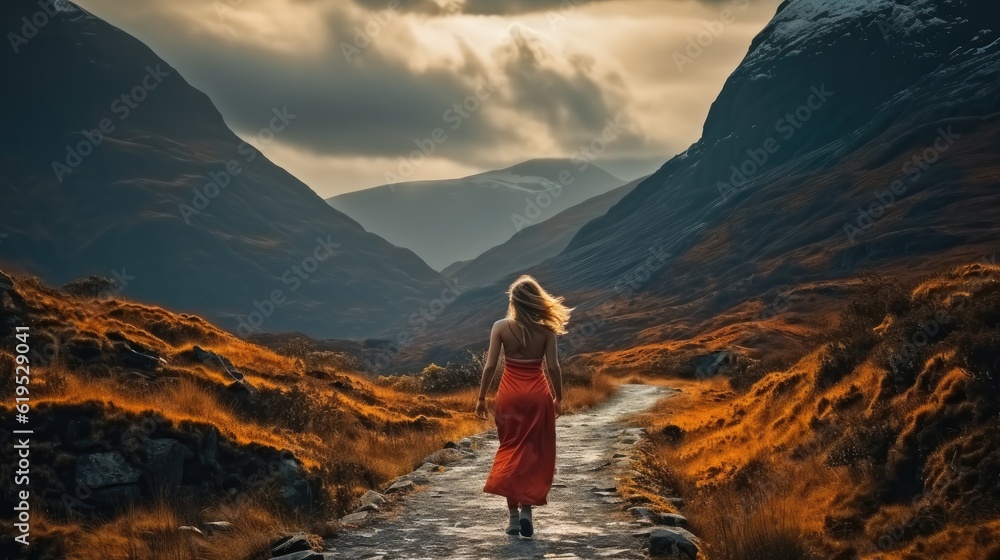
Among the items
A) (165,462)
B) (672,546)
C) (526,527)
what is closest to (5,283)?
(165,462)

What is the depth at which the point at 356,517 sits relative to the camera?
9.47 m

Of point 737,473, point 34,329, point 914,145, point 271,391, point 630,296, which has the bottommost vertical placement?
point 737,473

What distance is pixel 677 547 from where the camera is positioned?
742 centimetres

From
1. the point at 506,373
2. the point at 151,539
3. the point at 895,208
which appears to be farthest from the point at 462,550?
the point at 895,208

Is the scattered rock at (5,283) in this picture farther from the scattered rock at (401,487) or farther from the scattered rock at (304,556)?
the scattered rock at (304,556)

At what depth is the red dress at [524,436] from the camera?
8.59 m

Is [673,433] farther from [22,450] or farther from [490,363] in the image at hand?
[22,450]

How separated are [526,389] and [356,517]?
9.06 feet

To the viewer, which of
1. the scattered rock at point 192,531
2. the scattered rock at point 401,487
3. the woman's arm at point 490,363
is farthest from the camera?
the scattered rock at point 401,487

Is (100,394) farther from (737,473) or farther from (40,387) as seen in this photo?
(737,473)

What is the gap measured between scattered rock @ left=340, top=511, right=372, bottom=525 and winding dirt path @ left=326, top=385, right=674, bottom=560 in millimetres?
207

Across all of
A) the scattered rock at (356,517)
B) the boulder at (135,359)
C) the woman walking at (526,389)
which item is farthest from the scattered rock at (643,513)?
the boulder at (135,359)

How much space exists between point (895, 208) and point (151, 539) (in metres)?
146

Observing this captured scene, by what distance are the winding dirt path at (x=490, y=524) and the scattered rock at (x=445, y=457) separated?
288 millimetres
